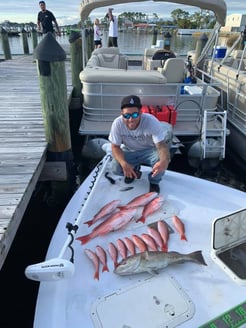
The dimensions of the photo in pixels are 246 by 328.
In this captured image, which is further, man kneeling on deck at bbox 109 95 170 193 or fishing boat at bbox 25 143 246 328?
man kneeling on deck at bbox 109 95 170 193

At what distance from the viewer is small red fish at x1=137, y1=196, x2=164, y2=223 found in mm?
2618

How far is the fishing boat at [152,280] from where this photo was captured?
1.72 meters

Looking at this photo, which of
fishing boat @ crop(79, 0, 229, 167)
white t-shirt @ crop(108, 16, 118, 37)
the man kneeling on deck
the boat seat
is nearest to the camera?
the man kneeling on deck

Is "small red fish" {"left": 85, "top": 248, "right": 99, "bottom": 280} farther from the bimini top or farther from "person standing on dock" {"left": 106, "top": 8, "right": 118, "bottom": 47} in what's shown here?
"person standing on dock" {"left": 106, "top": 8, "right": 118, "bottom": 47}

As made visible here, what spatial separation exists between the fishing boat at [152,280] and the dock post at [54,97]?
4.41ft

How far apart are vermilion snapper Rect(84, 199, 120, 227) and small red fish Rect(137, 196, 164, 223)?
280 mm

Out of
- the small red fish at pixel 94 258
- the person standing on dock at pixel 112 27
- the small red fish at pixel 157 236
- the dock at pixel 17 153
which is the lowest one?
the small red fish at pixel 94 258

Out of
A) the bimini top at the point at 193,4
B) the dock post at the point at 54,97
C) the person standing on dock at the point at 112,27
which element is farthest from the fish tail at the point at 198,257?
the person standing on dock at the point at 112,27

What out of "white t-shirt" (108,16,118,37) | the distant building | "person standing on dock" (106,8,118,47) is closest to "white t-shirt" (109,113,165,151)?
"person standing on dock" (106,8,118,47)

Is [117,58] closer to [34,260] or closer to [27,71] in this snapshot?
[27,71]

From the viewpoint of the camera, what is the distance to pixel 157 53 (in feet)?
25.5

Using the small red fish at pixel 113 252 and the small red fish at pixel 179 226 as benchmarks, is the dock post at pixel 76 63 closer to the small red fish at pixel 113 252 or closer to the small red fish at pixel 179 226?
the small red fish at pixel 179 226

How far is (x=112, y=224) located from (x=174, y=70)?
4.48 m

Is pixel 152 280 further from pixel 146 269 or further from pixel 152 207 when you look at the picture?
pixel 152 207
